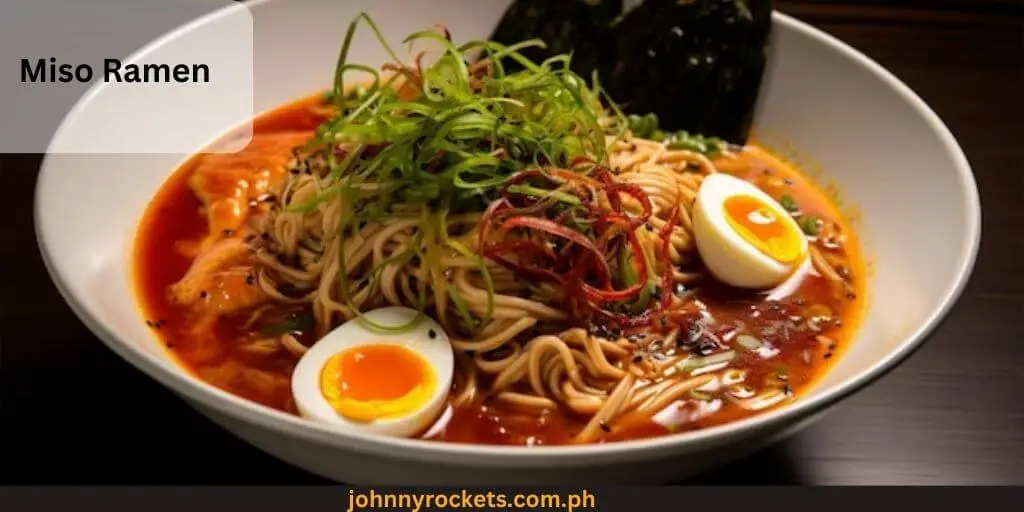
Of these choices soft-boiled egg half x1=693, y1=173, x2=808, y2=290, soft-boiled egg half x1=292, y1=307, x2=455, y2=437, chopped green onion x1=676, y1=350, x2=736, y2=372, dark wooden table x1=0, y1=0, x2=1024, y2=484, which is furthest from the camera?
soft-boiled egg half x1=693, y1=173, x2=808, y2=290

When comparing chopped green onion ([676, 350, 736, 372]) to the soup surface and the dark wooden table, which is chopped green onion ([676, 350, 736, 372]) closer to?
the soup surface

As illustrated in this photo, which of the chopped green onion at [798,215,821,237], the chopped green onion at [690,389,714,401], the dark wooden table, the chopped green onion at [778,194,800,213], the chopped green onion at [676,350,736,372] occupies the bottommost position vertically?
the dark wooden table

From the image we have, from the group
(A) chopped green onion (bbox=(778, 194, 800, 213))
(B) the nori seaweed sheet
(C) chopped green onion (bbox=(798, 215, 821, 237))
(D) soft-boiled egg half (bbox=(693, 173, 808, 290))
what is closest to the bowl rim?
(D) soft-boiled egg half (bbox=(693, 173, 808, 290))

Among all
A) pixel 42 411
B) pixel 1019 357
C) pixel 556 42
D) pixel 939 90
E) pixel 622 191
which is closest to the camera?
pixel 42 411

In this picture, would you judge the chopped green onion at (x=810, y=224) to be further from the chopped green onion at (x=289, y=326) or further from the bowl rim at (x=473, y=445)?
the chopped green onion at (x=289, y=326)

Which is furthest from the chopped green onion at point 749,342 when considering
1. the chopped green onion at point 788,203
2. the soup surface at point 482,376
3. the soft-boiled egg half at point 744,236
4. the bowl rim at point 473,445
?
the chopped green onion at point 788,203

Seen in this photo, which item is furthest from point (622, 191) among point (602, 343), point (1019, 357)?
point (1019, 357)

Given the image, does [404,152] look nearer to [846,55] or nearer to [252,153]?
[252,153]
